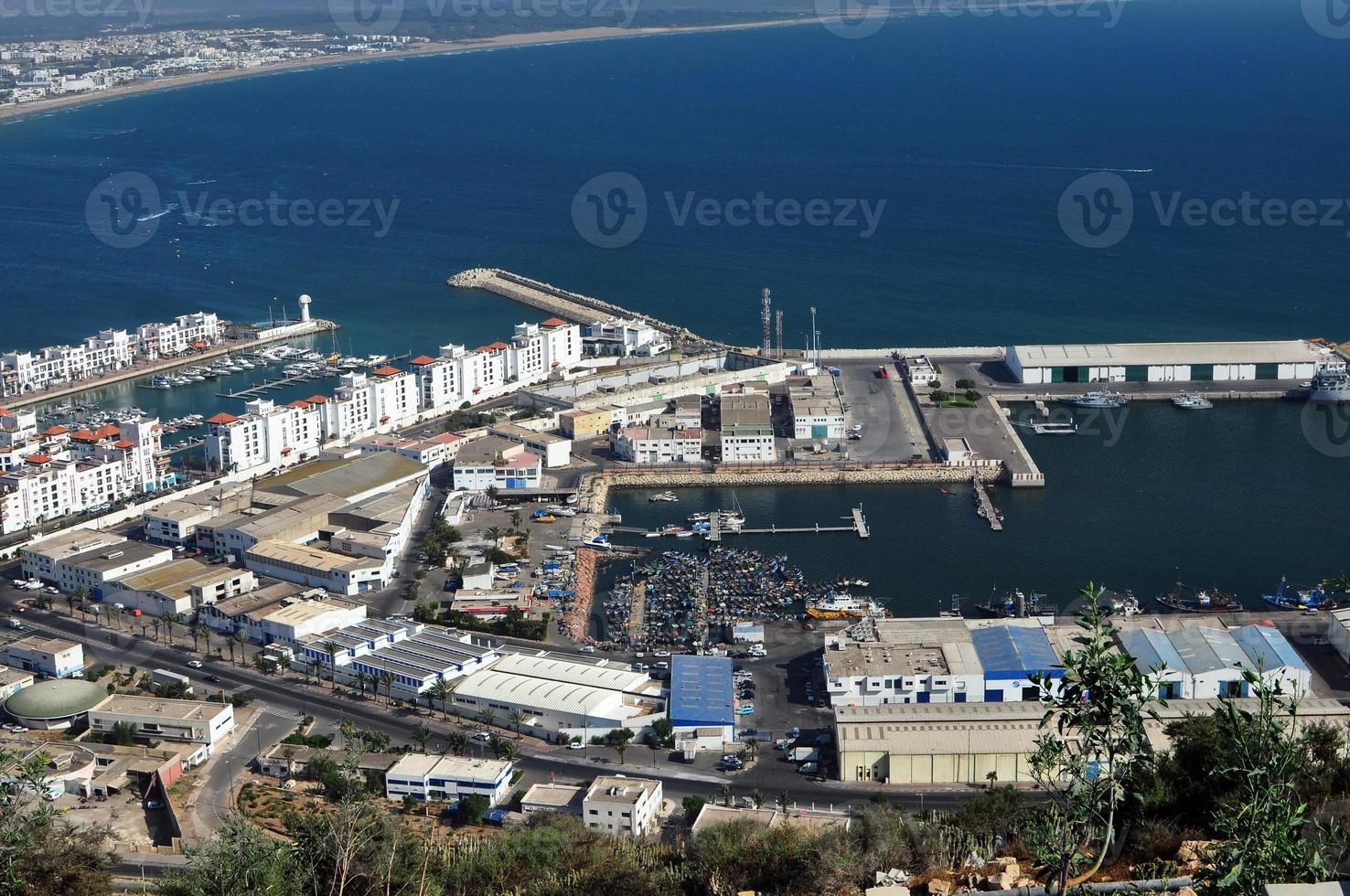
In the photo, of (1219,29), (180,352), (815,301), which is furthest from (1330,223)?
(1219,29)

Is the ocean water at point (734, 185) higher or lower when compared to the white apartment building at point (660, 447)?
higher

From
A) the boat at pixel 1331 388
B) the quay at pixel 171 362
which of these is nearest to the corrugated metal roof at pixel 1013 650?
the boat at pixel 1331 388

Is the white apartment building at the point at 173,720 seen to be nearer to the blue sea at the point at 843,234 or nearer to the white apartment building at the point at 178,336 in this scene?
the blue sea at the point at 843,234

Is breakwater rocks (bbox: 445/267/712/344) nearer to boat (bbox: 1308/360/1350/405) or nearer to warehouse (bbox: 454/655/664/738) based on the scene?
boat (bbox: 1308/360/1350/405)

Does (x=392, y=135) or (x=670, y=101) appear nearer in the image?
(x=392, y=135)

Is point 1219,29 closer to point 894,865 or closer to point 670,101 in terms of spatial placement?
point 670,101

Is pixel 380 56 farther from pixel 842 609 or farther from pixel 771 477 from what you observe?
pixel 842 609
